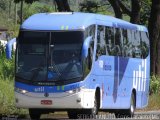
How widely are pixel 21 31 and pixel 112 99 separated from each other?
15.8 ft

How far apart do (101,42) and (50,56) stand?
8.12 feet

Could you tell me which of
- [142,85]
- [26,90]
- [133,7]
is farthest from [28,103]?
[133,7]

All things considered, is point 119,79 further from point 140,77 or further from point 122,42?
point 140,77

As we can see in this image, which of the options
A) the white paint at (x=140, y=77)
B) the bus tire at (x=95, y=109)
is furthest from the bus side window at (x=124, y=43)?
the bus tire at (x=95, y=109)

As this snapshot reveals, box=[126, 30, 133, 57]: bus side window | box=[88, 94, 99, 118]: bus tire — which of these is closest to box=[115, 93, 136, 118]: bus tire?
box=[126, 30, 133, 57]: bus side window

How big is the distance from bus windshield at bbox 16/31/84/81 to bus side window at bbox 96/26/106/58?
1.39 meters

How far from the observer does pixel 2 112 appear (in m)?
23.2

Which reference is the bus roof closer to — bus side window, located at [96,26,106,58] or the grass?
bus side window, located at [96,26,106,58]

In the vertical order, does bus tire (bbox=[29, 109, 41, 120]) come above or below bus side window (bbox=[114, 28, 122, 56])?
below

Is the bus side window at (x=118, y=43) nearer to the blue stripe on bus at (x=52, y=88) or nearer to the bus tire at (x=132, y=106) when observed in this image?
the bus tire at (x=132, y=106)

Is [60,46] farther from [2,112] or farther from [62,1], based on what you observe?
[62,1]

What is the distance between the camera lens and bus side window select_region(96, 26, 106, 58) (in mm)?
21497

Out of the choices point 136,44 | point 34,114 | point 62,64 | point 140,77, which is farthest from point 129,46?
point 62,64

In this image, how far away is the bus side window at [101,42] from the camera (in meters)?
21.5
